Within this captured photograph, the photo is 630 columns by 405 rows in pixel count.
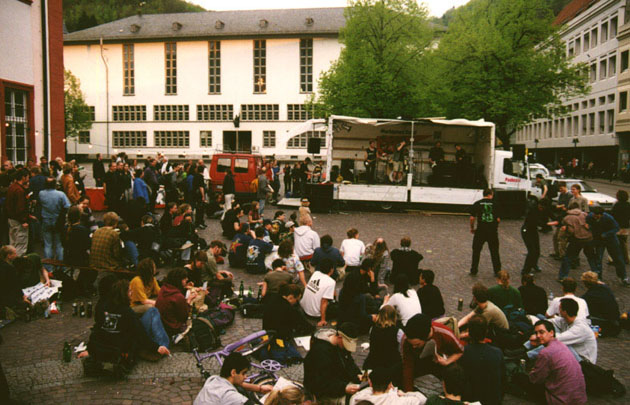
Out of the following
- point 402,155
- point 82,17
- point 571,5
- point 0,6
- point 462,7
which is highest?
point 82,17

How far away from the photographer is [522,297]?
8.70 meters

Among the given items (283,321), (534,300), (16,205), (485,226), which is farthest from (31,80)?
(534,300)

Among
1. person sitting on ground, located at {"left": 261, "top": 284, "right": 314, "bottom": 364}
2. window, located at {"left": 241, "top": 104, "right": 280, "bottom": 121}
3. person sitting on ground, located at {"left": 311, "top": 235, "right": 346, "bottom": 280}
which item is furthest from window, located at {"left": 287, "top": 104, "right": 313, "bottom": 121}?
person sitting on ground, located at {"left": 261, "top": 284, "right": 314, "bottom": 364}

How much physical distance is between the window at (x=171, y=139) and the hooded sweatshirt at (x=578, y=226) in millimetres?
57409

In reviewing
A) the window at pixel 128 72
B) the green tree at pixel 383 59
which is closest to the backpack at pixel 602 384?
the green tree at pixel 383 59

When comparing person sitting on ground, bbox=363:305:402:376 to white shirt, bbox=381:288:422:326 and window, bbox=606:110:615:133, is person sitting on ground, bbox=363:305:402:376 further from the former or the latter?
window, bbox=606:110:615:133

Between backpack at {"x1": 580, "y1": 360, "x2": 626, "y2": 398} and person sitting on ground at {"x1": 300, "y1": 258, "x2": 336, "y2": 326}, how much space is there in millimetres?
3763

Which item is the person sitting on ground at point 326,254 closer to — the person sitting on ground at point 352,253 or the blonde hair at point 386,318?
the person sitting on ground at point 352,253

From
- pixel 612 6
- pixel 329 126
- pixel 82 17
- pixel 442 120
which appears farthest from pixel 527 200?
pixel 82 17

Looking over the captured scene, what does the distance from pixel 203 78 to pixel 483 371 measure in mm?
61882

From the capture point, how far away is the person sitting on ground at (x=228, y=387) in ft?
16.9

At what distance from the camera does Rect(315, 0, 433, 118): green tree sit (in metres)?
34.4

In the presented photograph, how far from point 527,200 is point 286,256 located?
626 inches

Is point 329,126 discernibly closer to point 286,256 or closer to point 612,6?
point 286,256
